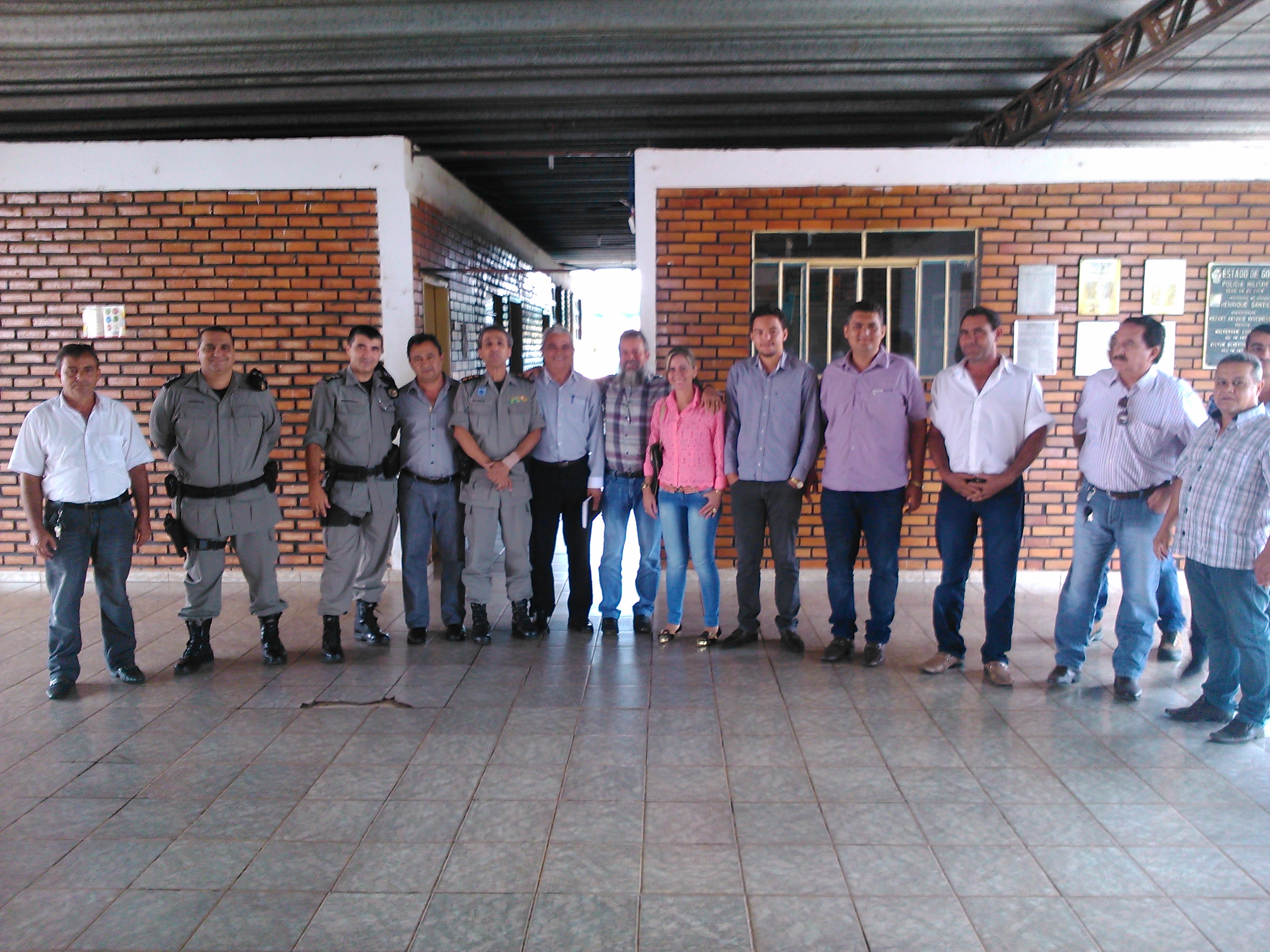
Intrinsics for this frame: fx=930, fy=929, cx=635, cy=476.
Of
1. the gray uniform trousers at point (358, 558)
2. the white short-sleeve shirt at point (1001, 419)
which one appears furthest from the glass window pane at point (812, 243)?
the gray uniform trousers at point (358, 558)

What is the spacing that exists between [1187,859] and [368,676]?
3.52 metres

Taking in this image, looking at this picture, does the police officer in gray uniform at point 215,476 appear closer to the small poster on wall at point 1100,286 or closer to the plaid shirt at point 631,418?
the plaid shirt at point 631,418

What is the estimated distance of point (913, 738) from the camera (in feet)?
12.6

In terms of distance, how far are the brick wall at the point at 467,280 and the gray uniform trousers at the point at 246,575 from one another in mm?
2232

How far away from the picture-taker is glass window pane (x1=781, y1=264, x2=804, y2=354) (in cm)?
631

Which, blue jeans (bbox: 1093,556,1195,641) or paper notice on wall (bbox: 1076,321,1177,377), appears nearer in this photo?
blue jeans (bbox: 1093,556,1195,641)

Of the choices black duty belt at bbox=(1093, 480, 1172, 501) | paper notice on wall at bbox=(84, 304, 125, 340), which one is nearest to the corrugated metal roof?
paper notice on wall at bbox=(84, 304, 125, 340)

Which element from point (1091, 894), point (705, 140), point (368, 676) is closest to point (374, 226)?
point (705, 140)

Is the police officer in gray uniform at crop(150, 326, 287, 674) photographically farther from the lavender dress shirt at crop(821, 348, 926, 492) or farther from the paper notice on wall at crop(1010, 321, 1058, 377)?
the paper notice on wall at crop(1010, 321, 1058, 377)

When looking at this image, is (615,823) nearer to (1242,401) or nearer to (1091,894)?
(1091,894)

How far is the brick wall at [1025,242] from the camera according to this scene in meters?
6.12

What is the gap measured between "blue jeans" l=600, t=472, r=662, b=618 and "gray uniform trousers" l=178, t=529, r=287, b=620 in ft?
5.73

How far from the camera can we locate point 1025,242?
20.3 feet

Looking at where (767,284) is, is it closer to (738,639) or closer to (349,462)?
(738,639)
